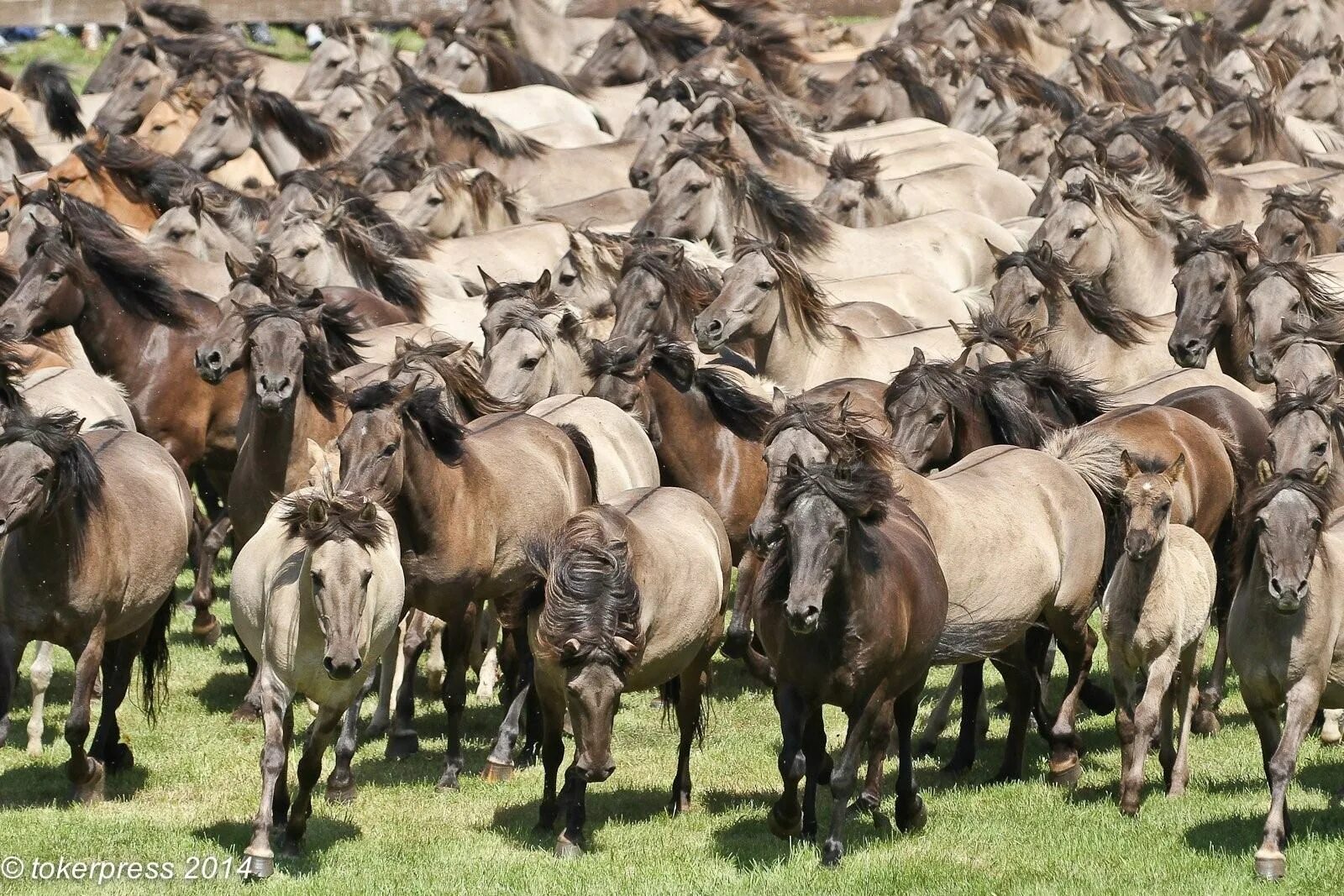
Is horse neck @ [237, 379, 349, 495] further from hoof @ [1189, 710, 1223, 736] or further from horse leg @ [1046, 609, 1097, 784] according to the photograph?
hoof @ [1189, 710, 1223, 736]

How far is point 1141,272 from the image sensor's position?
15.6 m

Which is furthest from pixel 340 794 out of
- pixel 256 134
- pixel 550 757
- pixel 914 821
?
pixel 256 134

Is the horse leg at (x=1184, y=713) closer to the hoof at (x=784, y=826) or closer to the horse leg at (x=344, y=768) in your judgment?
the hoof at (x=784, y=826)

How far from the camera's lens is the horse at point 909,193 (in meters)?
18.6

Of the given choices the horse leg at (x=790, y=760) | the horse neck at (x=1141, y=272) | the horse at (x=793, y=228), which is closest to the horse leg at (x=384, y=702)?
the horse leg at (x=790, y=760)

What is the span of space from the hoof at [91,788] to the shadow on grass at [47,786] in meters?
0.06

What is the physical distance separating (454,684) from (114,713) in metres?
1.67

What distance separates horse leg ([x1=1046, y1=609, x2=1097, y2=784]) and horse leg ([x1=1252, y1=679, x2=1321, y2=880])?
5.19ft

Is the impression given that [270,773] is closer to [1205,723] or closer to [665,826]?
[665,826]

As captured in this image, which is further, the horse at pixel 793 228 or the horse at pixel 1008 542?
the horse at pixel 793 228

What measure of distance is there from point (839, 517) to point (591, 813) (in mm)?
2155

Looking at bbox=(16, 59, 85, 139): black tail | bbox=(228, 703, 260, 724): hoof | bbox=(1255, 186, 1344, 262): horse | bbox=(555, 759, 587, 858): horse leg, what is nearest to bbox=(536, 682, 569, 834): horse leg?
bbox=(555, 759, 587, 858): horse leg

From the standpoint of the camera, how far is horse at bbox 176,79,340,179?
68.1ft

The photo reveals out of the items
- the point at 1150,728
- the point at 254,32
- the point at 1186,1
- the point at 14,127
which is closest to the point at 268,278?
the point at 1150,728
